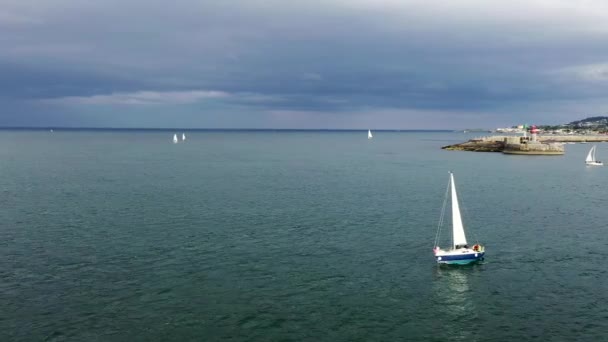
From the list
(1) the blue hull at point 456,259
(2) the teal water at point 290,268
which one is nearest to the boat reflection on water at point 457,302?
A: (2) the teal water at point 290,268

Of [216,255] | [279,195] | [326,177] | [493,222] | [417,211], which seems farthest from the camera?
[326,177]

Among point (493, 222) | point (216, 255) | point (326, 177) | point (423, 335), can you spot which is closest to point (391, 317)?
point (423, 335)

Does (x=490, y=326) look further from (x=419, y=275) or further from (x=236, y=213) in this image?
(x=236, y=213)

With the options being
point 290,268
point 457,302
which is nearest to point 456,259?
point 457,302

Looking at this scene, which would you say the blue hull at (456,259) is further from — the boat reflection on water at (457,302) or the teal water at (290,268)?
the teal water at (290,268)

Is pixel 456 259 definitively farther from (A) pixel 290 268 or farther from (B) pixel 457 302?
(A) pixel 290 268

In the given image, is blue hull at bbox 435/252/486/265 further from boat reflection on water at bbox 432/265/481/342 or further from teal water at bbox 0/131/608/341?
teal water at bbox 0/131/608/341

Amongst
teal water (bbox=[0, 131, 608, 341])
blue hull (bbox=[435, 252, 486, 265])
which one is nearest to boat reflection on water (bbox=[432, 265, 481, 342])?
teal water (bbox=[0, 131, 608, 341])
